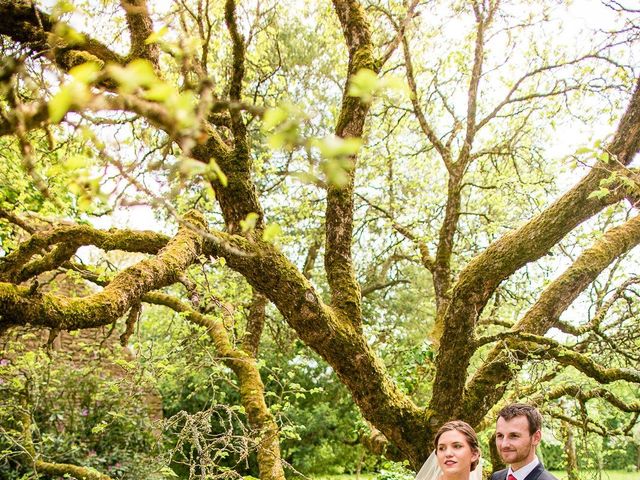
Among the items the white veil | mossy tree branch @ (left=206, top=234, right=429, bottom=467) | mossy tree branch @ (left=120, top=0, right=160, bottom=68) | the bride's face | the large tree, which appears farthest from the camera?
mossy tree branch @ (left=120, top=0, right=160, bottom=68)

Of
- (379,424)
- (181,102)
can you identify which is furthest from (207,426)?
(181,102)

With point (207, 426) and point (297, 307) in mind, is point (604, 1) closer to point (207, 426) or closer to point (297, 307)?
point (297, 307)

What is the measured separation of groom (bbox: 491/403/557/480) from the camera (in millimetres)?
3015

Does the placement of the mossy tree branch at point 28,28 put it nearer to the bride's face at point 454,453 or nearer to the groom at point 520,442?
the bride's face at point 454,453

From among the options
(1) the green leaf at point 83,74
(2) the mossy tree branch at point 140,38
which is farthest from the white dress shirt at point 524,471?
(2) the mossy tree branch at point 140,38

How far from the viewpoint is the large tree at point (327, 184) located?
1208 millimetres

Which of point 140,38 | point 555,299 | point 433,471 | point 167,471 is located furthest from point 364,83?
point 167,471

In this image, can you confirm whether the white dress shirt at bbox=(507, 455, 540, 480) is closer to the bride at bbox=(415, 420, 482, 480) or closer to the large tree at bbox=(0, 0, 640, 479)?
the bride at bbox=(415, 420, 482, 480)

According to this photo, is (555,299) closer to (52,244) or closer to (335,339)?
(335,339)

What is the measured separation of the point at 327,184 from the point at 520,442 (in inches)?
82.6

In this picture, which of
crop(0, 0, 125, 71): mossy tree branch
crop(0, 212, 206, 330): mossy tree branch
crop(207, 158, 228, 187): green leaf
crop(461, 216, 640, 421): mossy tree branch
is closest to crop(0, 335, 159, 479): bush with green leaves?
crop(0, 0, 125, 71): mossy tree branch

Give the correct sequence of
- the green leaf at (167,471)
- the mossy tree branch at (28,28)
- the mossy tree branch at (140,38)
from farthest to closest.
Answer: the green leaf at (167,471) < the mossy tree branch at (140,38) < the mossy tree branch at (28,28)

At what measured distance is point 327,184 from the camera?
401 centimetres

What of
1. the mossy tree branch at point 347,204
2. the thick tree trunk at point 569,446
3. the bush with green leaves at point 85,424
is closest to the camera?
the mossy tree branch at point 347,204
